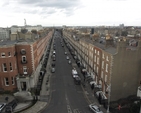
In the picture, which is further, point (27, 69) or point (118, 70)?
point (27, 69)

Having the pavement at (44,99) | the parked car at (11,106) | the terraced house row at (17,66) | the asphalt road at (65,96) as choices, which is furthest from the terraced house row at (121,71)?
the parked car at (11,106)

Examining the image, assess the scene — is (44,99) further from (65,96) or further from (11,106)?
(11,106)

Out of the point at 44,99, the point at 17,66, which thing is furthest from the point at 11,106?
the point at 17,66

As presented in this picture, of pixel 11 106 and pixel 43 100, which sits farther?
pixel 43 100

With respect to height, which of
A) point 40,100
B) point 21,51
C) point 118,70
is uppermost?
point 21,51

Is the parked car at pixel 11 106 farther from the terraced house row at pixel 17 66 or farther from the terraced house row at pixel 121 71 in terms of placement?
the terraced house row at pixel 121 71

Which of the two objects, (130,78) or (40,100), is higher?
(130,78)

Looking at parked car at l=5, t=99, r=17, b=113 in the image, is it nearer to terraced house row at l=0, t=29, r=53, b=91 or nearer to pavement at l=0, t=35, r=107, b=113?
pavement at l=0, t=35, r=107, b=113

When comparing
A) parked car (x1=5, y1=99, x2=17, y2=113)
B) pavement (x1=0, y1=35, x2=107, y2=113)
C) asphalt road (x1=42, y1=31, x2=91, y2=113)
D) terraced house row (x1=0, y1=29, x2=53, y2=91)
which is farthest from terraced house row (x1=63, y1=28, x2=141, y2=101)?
parked car (x1=5, y1=99, x2=17, y2=113)

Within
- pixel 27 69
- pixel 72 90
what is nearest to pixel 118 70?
pixel 72 90

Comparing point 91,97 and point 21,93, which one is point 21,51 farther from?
point 91,97

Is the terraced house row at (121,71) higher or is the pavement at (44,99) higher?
the terraced house row at (121,71)
